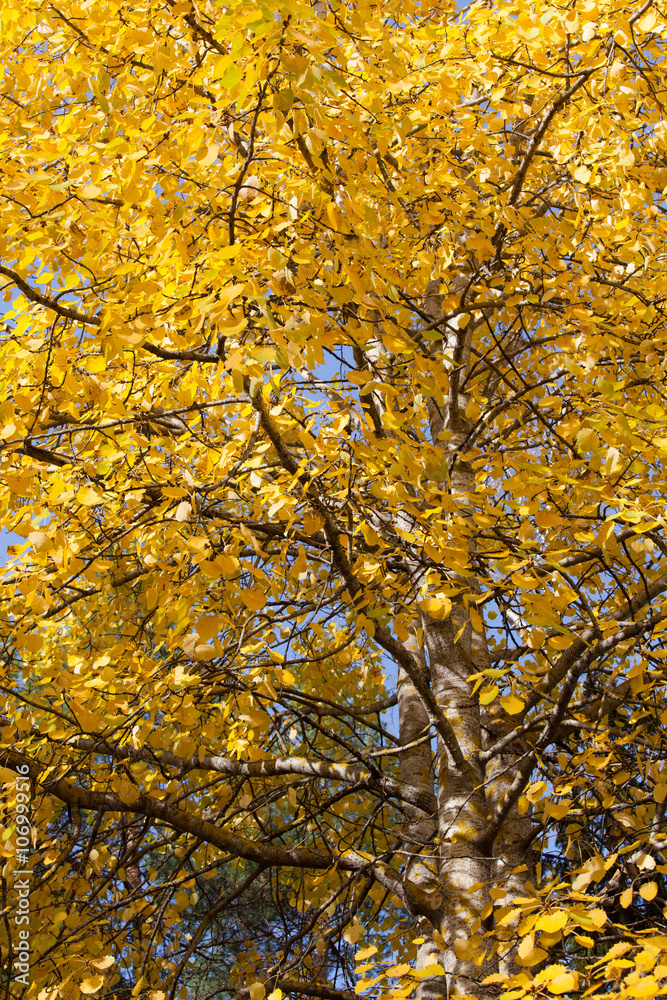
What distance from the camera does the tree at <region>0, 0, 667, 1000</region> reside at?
2043 millimetres

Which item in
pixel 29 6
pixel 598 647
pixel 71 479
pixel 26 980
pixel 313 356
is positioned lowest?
pixel 26 980

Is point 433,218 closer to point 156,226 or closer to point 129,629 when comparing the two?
point 156,226

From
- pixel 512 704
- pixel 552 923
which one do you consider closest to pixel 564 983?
pixel 552 923

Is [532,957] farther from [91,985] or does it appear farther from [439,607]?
[91,985]

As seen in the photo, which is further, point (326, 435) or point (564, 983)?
point (326, 435)

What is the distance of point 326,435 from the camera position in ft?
7.47

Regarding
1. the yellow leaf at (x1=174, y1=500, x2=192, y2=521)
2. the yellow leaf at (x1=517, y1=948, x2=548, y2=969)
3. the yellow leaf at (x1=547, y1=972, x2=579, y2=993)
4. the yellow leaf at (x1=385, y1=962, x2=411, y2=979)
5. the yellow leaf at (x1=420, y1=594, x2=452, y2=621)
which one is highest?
the yellow leaf at (x1=174, y1=500, x2=192, y2=521)

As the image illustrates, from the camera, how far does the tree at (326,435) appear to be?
204cm

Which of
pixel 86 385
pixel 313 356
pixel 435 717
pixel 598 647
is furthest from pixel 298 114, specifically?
pixel 435 717

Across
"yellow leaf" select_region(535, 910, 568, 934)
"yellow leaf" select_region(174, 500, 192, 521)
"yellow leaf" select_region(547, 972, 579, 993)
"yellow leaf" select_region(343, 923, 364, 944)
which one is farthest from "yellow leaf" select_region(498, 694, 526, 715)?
"yellow leaf" select_region(174, 500, 192, 521)

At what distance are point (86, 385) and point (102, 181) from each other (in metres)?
0.93

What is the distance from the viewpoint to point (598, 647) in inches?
96.7

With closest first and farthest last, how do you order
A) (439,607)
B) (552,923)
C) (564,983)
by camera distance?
(564,983)
(552,923)
(439,607)

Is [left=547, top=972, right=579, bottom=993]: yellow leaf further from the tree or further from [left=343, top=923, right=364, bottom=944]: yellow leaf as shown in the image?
[left=343, top=923, right=364, bottom=944]: yellow leaf
